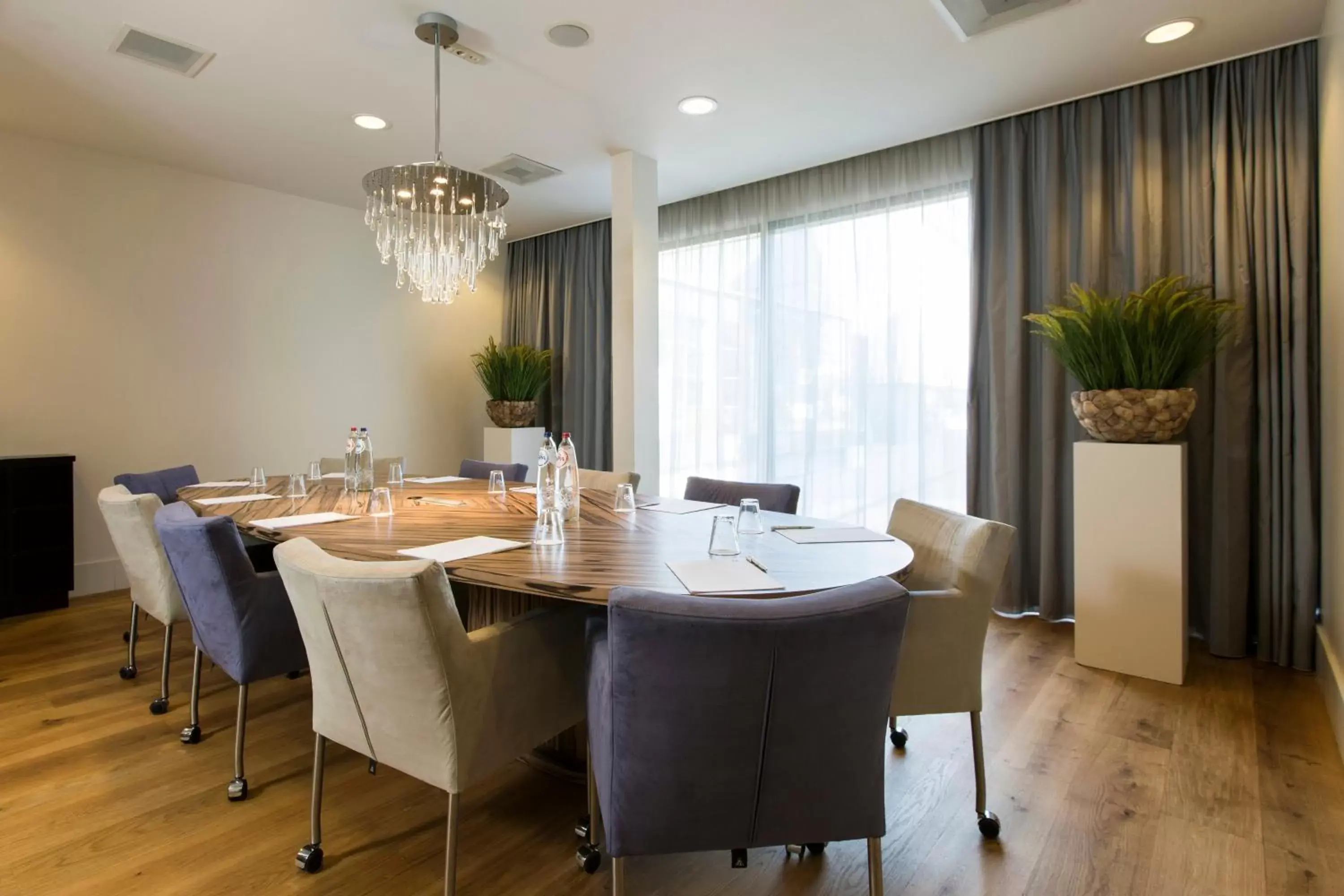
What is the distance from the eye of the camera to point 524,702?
1.55 m

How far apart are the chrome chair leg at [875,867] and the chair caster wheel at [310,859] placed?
1264 mm

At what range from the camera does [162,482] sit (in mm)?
3428

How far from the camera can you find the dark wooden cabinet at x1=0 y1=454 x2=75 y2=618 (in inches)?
142

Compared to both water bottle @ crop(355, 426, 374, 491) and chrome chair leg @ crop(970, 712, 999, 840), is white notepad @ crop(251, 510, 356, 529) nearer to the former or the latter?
water bottle @ crop(355, 426, 374, 491)

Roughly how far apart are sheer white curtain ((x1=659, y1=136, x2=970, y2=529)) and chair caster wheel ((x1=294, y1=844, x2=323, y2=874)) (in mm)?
3285

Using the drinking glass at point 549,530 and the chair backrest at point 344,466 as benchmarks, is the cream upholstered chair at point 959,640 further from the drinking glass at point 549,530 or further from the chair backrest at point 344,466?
the chair backrest at point 344,466

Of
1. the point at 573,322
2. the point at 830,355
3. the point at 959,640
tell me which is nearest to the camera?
the point at 959,640

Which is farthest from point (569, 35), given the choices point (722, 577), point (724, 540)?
point (722, 577)

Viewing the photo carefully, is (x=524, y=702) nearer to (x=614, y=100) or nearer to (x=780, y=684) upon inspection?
(x=780, y=684)

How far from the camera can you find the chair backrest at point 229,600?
192 cm

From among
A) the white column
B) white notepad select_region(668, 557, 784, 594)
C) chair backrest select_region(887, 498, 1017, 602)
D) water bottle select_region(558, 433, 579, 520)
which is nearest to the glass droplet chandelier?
the white column

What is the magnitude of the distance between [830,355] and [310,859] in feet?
11.9

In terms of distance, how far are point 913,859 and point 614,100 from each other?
10.9ft

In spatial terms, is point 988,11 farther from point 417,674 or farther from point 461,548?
point 417,674
